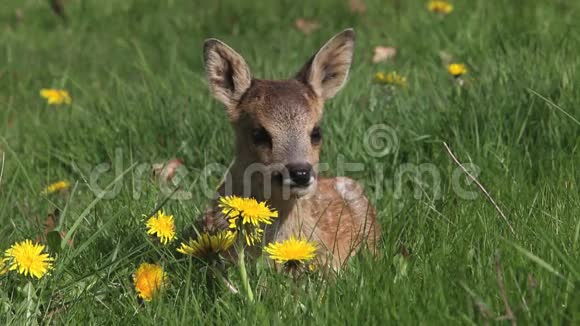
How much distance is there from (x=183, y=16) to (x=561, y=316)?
219 inches

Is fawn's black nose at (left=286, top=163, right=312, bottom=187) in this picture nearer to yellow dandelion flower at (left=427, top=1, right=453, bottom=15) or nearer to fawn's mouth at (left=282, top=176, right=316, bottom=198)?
fawn's mouth at (left=282, top=176, right=316, bottom=198)

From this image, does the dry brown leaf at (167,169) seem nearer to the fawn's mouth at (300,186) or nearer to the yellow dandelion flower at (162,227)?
the fawn's mouth at (300,186)

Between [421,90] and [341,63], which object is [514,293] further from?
[421,90]

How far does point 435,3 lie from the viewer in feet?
22.4

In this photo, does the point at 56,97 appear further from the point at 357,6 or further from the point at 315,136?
the point at 357,6

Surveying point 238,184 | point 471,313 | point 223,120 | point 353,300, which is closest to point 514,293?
point 471,313

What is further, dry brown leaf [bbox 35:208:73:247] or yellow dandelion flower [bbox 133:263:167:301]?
dry brown leaf [bbox 35:208:73:247]

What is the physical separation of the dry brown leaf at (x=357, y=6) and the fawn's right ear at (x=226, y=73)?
3.31 metres

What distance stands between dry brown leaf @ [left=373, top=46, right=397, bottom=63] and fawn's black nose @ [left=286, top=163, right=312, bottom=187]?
9.19ft

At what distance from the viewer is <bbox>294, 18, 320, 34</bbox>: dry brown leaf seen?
7469 mm

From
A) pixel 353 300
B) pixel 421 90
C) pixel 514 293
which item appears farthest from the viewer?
pixel 421 90

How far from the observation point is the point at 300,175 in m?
3.87

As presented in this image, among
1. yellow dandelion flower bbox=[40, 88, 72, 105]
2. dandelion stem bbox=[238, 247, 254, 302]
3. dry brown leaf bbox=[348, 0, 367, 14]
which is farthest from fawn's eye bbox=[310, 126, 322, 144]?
dry brown leaf bbox=[348, 0, 367, 14]

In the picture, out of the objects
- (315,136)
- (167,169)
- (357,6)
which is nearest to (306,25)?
(357,6)
